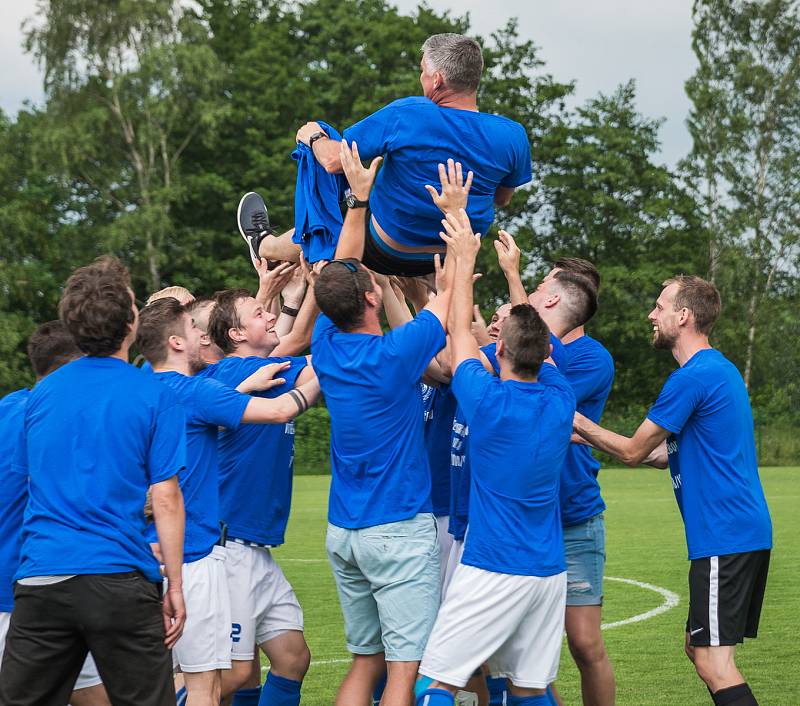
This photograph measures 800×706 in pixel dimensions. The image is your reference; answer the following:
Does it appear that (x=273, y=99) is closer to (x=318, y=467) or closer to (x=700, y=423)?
(x=318, y=467)

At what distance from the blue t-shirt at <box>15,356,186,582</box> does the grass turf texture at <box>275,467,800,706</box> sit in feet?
12.5

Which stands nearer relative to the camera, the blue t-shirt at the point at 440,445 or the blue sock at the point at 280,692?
the blue sock at the point at 280,692

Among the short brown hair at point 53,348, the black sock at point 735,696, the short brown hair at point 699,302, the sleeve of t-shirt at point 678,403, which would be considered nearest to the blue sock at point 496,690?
the black sock at point 735,696

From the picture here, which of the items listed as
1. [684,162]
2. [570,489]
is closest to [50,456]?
[570,489]

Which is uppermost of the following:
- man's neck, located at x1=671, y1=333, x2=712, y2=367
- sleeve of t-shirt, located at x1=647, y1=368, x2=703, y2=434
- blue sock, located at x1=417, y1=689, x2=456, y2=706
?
man's neck, located at x1=671, y1=333, x2=712, y2=367

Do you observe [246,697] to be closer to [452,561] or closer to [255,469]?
[255,469]

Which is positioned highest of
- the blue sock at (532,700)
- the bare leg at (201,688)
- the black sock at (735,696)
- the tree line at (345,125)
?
the tree line at (345,125)

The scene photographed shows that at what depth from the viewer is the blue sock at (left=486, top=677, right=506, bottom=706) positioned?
6633 mm

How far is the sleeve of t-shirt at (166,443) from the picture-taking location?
4832 mm

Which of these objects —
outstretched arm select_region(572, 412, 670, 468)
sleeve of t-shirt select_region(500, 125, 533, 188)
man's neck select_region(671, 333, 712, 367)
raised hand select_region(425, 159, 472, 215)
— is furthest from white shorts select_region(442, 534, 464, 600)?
sleeve of t-shirt select_region(500, 125, 533, 188)

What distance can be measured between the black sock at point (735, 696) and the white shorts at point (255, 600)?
2.39 m

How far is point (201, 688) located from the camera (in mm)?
5824

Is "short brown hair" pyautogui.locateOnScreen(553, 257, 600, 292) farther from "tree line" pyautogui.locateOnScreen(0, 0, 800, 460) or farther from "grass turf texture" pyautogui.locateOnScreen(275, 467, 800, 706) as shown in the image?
"tree line" pyautogui.locateOnScreen(0, 0, 800, 460)

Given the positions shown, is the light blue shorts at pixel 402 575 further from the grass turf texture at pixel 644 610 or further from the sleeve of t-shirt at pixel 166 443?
the grass turf texture at pixel 644 610
